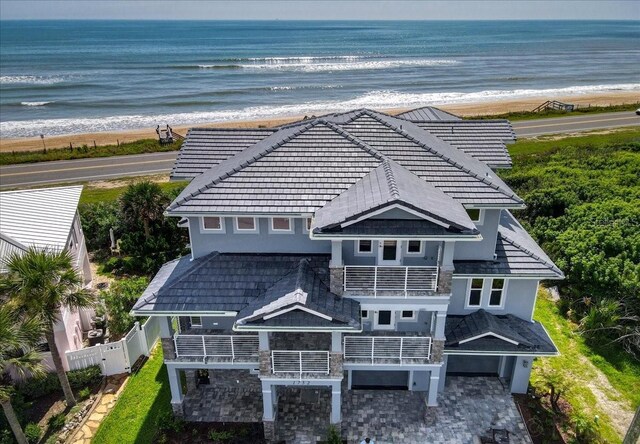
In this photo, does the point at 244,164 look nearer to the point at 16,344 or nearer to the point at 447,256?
the point at 447,256

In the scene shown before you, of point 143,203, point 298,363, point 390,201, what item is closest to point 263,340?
point 298,363

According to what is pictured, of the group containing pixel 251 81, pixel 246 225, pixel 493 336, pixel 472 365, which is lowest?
pixel 472 365

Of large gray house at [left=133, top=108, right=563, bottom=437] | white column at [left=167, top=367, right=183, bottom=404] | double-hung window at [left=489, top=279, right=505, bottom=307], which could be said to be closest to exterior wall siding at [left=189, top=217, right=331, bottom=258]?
large gray house at [left=133, top=108, right=563, bottom=437]

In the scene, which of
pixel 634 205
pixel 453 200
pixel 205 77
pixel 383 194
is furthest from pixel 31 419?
pixel 205 77

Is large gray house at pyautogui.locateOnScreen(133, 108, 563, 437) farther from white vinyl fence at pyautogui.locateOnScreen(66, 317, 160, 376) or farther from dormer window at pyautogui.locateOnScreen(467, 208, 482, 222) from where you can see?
white vinyl fence at pyautogui.locateOnScreen(66, 317, 160, 376)

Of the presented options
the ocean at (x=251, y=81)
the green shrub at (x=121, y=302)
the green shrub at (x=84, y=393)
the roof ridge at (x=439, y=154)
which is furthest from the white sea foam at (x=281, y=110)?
the green shrub at (x=84, y=393)

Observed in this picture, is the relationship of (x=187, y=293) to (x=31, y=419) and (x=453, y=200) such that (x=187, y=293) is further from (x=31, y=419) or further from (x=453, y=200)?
(x=453, y=200)
